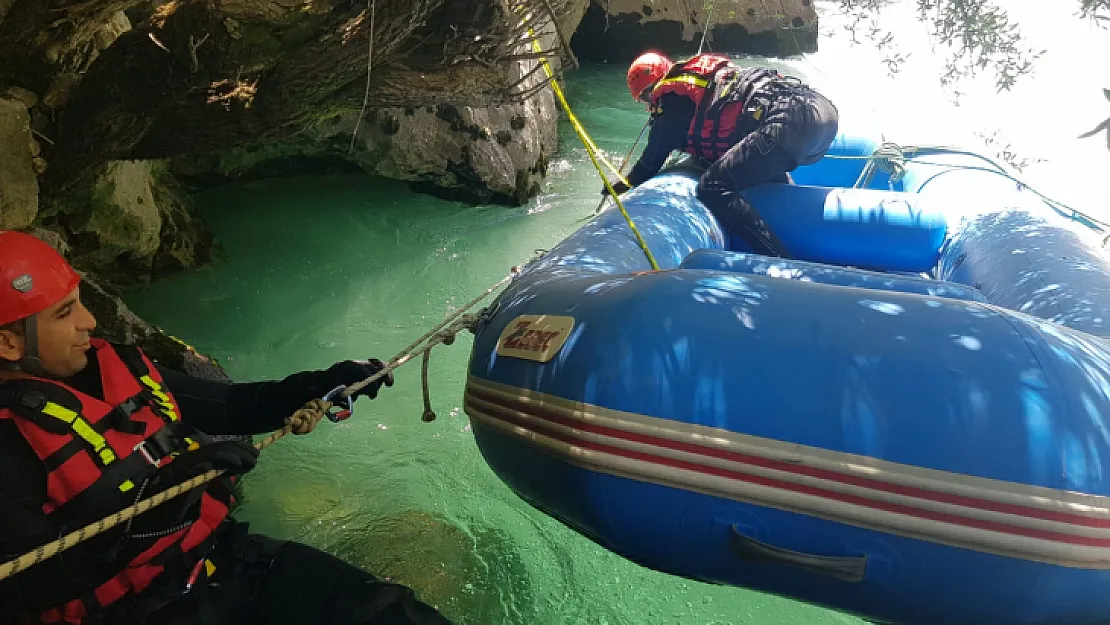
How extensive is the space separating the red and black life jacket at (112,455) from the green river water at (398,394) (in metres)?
1.00

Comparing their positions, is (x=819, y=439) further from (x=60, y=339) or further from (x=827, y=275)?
(x=60, y=339)

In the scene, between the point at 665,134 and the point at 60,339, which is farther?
the point at 665,134

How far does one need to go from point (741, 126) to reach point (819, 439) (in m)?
2.62

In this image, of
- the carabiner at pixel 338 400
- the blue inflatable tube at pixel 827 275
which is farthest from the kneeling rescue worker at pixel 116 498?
the blue inflatable tube at pixel 827 275

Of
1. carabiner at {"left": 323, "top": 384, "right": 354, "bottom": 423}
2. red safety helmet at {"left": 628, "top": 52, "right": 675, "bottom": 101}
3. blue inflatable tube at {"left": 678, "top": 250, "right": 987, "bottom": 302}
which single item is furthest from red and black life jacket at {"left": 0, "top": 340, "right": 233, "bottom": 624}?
red safety helmet at {"left": 628, "top": 52, "right": 675, "bottom": 101}

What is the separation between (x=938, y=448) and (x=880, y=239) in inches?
93.1

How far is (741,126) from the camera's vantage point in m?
3.64

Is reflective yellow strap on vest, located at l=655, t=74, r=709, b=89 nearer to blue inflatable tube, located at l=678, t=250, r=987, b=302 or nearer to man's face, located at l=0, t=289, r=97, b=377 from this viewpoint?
blue inflatable tube, located at l=678, t=250, r=987, b=302

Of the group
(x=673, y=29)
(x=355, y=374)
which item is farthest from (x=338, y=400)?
(x=673, y=29)

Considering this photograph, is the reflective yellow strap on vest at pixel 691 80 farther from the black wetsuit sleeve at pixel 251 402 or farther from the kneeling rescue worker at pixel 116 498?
the kneeling rescue worker at pixel 116 498

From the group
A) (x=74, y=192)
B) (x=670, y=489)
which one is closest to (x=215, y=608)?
(x=670, y=489)

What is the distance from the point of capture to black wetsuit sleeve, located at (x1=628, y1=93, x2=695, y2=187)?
3.85 metres

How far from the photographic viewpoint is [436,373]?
3361mm

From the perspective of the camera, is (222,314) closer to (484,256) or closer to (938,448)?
(484,256)
